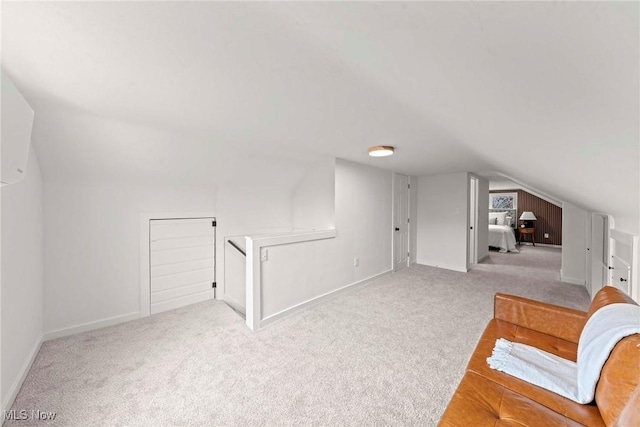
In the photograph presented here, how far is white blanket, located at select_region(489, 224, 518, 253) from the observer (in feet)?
22.3

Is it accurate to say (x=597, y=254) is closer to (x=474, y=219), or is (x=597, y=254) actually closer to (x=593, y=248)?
(x=593, y=248)

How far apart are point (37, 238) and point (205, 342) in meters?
1.76

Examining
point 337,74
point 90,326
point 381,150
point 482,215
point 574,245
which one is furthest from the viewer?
point 482,215

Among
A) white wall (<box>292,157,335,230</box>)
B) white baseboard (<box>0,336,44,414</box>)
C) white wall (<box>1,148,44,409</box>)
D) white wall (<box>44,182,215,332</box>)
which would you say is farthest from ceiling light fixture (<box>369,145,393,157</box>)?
white baseboard (<box>0,336,44,414</box>)

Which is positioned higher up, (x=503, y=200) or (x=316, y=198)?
(x=503, y=200)

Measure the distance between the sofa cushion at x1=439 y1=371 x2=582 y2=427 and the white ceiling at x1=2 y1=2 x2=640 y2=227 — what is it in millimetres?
1098

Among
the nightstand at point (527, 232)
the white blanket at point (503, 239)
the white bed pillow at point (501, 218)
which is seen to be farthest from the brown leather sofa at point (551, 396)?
the nightstand at point (527, 232)

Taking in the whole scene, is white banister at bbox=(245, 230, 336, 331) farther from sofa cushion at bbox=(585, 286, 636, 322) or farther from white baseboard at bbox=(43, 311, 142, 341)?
sofa cushion at bbox=(585, 286, 636, 322)

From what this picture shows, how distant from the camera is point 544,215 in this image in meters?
7.91

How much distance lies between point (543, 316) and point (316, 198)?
2765 millimetres

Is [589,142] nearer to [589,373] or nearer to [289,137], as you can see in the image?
[589,373]

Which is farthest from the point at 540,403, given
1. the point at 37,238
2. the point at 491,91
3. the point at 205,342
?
the point at 37,238

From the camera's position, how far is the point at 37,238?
2152mm

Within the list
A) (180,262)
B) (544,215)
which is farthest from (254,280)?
(544,215)
